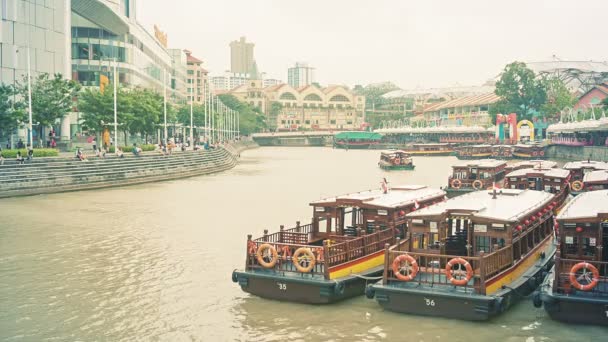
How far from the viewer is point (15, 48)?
44188 mm

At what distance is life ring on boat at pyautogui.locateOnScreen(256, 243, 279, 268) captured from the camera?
1328cm

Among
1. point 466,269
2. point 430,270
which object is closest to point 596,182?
point 430,270

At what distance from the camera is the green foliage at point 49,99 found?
132ft

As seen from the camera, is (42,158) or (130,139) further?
(130,139)

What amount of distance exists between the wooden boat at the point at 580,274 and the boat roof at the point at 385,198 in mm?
4093

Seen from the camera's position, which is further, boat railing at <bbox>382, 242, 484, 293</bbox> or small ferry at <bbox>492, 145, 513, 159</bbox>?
small ferry at <bbox>492, 145, 513, 159</bbox>

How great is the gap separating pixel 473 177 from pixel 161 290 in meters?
21.6

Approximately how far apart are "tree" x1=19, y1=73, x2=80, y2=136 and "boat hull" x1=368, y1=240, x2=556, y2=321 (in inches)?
1311

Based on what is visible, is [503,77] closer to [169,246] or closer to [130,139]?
[130,139]

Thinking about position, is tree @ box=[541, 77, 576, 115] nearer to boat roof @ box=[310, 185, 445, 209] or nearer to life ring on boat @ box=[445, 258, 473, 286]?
boat roof @ box=[310, 185, 445, 209]

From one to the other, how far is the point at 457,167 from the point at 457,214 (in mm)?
20355

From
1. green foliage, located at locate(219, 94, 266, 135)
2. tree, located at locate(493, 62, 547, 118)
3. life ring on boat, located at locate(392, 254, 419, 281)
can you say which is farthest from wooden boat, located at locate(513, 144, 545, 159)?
green foliage, located at locate(219, 94, 266, 135)

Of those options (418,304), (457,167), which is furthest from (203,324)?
(457,167)

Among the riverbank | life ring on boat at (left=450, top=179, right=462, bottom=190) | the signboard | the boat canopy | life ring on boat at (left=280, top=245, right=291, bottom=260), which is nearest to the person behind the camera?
the signboard
